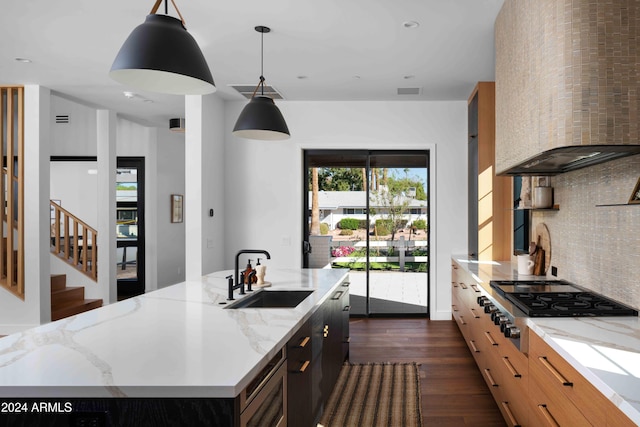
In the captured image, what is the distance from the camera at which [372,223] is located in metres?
5.95

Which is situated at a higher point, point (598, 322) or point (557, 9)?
point (557, 9)

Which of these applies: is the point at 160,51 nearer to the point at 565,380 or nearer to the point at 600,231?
the point at 565,380

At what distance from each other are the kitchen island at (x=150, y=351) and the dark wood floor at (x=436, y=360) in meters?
1.38

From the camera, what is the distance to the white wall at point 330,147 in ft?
18.6

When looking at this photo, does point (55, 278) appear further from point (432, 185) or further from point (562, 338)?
point (562, 338)

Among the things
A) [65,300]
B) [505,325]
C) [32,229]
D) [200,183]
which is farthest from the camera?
[65,300]

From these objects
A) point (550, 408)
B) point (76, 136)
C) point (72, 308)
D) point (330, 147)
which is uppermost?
point (76, 136)

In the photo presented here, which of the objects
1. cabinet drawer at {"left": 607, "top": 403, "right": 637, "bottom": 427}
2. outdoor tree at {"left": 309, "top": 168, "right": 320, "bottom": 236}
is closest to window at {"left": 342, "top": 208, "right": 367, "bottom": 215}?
outdoor tree at {"left": 309, "top": 168, "right": 320, "bottom": 236}

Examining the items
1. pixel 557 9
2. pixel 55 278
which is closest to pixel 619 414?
pixel 557 9

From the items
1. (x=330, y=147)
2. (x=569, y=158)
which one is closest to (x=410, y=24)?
(x=569, y=158)

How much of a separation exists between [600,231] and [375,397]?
1.88 m

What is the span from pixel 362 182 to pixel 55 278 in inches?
172

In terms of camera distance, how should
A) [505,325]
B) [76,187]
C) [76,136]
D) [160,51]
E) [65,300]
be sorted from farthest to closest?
[76,187] → [76,136] → [65,300] → [505,325] → [160,51]

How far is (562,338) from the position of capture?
70.8 inches
